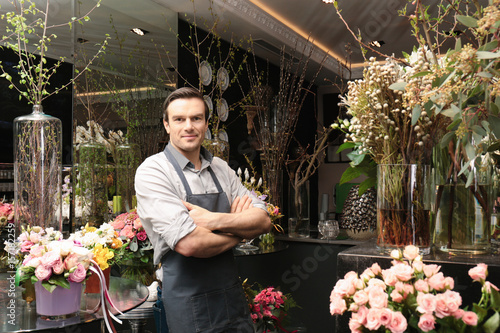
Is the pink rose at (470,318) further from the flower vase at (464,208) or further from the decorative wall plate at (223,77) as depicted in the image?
the decorative wall plate at (223,77)

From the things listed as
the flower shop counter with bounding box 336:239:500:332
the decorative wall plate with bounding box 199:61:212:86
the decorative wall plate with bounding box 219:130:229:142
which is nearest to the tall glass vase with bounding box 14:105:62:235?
the flower shop counter with bounding box 336:239:500:332

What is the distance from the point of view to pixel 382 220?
153 cm

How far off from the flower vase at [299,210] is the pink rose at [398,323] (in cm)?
279

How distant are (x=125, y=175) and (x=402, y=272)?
274cm

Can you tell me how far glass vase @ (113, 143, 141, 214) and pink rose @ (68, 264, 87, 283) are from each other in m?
1.85

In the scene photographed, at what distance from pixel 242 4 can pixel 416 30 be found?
3920mm

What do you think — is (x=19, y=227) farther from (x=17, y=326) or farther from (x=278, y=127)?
(x=278, y=127)

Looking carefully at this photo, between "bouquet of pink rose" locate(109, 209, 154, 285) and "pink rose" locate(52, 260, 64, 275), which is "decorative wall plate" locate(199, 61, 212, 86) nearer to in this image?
"bouquet of pink rose" locate(109, 209, 154, 285)

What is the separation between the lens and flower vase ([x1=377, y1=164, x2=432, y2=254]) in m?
1.49

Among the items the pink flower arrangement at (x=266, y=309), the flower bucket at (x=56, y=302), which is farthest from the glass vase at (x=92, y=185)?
the flower bucket at (x=56, y=302)

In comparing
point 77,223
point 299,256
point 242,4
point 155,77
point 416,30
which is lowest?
point 299,256

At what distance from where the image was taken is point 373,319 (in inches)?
37.0

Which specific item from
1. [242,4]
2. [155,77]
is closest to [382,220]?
[155,77]

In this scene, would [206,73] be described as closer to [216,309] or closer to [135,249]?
[135,249]
